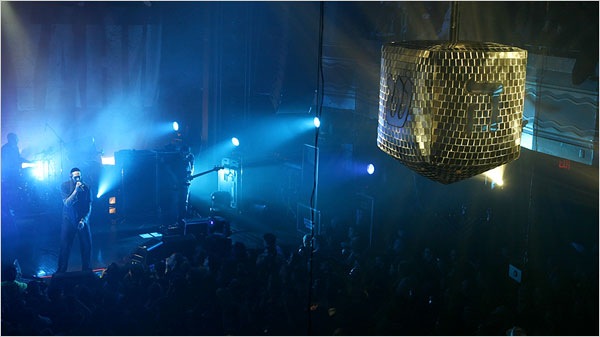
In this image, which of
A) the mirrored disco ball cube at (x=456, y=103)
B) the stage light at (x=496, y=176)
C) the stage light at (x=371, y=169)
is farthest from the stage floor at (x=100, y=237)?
the mirrored disco ball cube at (x=456, y=103)

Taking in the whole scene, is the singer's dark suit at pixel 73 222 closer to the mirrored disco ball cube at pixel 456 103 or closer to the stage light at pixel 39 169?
the stage light at pixel 39 169

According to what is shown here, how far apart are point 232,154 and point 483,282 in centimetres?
714

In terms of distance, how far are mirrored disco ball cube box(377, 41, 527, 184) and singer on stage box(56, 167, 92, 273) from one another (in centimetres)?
818

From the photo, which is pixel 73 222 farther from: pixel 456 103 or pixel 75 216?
pixel 456 103

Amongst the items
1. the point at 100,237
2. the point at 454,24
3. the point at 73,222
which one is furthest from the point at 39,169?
the point at 454,24

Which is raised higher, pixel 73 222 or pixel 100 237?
pixel 73 222

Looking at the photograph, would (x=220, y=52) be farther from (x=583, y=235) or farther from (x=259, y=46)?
(x=583, y=235)

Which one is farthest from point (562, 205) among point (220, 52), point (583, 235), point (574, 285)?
point (220, 52)

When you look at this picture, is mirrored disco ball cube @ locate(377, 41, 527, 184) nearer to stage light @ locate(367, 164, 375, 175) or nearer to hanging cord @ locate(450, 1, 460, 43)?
hanging cord @ locate(450, 1, 460, 43)

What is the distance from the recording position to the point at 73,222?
10.2 metres

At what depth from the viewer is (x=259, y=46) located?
530 inches

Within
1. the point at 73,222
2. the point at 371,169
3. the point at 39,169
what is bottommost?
the point at 73,222

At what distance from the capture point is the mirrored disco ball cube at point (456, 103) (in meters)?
2.25

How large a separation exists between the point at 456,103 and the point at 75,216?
8681 mm
